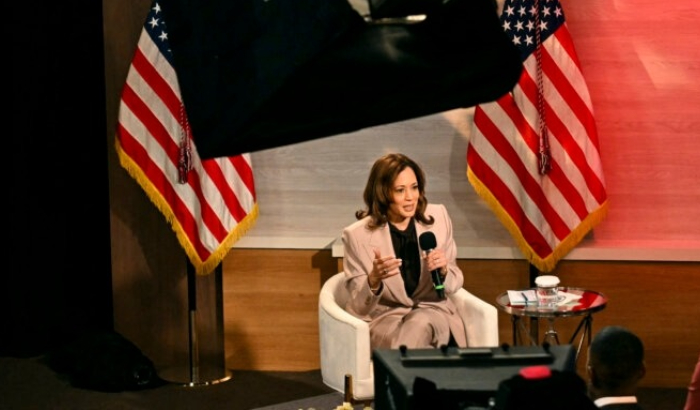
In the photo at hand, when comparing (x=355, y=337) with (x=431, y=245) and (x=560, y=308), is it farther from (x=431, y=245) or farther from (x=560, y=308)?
(x=560, y=308)

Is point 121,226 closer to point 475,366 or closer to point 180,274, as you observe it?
point 180,274

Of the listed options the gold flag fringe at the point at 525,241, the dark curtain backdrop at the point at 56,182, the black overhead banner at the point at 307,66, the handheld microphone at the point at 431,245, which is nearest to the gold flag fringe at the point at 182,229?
the dark curtain backdrop at the point at 56,182

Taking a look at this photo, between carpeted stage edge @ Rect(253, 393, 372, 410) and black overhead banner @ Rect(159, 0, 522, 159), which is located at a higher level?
black overhead banner @ Rect(159, 0, 522, 159)

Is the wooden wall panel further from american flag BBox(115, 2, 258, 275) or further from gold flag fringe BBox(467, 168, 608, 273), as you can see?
american flag BBox(115, 2, 258, 275)

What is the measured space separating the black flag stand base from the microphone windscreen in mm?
1662

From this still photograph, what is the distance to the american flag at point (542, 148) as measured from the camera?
6090mm

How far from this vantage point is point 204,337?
6.74 meters

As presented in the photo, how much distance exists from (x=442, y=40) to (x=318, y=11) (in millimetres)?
289

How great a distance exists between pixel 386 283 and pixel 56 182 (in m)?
2.37

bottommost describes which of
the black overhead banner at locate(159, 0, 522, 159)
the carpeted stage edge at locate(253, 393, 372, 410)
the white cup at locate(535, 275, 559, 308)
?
the carpeted stage edge at locate(253, 393, 372, 410)

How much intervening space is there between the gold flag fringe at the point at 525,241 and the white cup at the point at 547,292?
0.65m

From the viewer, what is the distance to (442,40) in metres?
2.21

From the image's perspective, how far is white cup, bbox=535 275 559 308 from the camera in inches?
213

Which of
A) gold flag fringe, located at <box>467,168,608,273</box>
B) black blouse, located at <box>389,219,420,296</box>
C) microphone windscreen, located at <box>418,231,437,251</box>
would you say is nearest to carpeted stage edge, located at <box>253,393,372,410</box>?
black blouse, located at <box>389,219,420,296</box>
